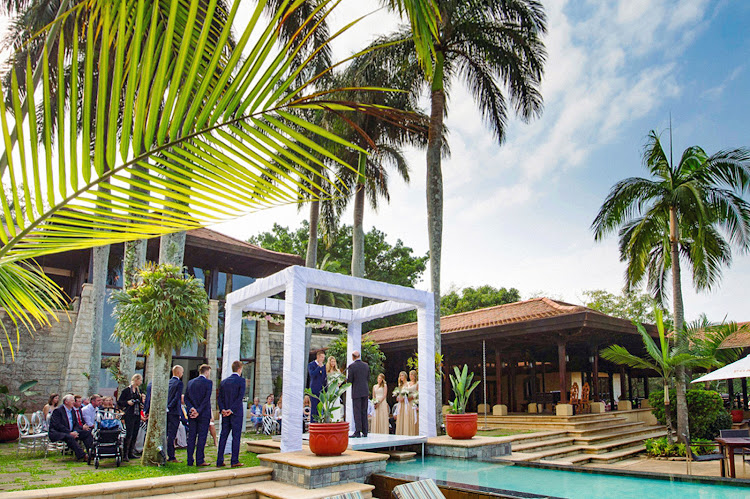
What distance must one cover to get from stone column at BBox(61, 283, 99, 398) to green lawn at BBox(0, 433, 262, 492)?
667 cm

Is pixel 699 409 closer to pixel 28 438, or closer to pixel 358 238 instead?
pixel 358 238

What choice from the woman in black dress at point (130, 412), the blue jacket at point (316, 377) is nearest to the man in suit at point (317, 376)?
the blue jacket at point (316, 377)

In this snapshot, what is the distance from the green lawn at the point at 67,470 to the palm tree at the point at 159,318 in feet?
2.29

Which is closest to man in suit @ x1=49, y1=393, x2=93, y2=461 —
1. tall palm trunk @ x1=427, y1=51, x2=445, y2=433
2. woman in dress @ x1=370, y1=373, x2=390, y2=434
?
woman in dress @ x1=370, y1=373, x2=390, y2=434

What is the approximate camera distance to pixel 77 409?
11.2 metres

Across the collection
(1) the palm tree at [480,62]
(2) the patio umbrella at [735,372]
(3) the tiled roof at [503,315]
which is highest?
(1) the palm tree at [480,62]

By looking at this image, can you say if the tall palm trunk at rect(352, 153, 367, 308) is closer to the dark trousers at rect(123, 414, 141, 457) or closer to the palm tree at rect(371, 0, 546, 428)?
the palm tree at rect(371, 0, 546, 428)

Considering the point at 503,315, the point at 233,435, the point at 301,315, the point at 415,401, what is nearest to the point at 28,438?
the point at 233,435

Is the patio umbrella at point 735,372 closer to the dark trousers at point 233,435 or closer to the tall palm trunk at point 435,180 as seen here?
the tall palm trunk at point 435,180

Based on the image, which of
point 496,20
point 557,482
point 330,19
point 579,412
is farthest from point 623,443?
point 330,19

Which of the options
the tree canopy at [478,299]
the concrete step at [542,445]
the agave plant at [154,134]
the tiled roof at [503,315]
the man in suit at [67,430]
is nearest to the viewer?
the agave plant at [154,134]

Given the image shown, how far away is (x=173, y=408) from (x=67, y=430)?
6.33 feet

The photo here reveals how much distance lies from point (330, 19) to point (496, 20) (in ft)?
18.5

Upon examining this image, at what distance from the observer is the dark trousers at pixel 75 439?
10031mm
